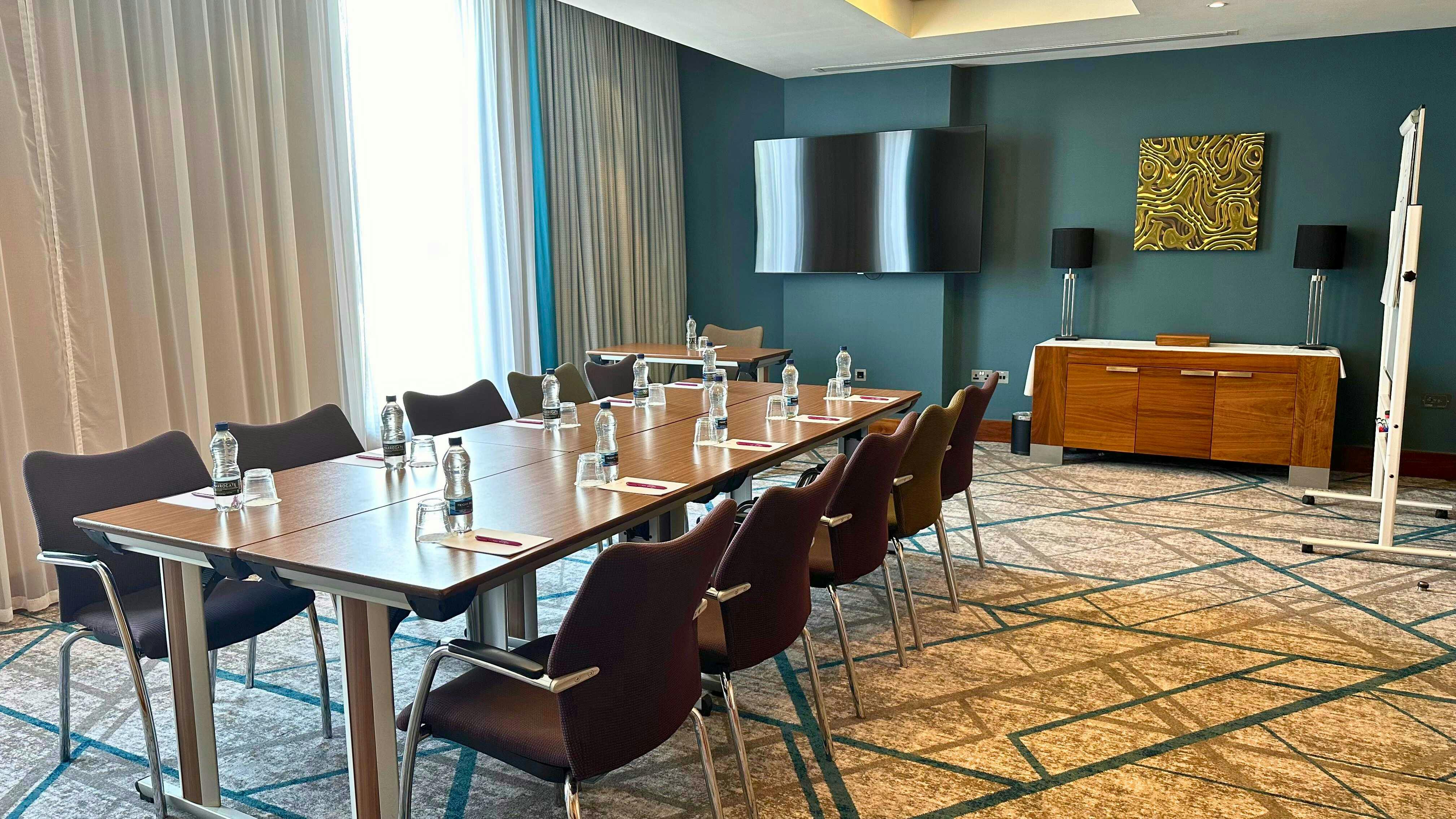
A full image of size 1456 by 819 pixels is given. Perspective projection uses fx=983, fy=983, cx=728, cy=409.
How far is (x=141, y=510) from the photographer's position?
2.64 meters

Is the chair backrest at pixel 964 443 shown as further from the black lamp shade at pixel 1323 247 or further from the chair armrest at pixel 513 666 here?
the black lamp shade at pixel 1323 247

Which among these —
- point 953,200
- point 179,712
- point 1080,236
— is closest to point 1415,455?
point 1080,236

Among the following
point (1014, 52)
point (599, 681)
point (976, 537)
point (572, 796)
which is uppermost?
point (1014, 52)

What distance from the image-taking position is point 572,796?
195 cm

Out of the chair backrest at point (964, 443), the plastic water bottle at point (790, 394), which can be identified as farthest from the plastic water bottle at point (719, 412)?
the chair backrest at point (964, 443)

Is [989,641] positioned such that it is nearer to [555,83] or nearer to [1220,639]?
[1220,639]

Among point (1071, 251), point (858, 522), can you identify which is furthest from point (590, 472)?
point (1071, 251)

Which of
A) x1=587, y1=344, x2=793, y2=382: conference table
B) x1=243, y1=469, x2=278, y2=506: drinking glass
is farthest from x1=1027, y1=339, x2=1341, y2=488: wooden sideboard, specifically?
x1=243, y1=469, x2=278, y2=506: drinking glass

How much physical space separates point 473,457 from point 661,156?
5596 mm

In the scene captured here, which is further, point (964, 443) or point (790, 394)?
point (790, 394)

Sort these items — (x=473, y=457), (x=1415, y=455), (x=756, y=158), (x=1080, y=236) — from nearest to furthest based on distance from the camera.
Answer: (x=473, y=457) → (x=1415, y=455) → (x=1080, y=236) → (x=756, y=158)

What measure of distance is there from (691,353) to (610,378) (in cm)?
142

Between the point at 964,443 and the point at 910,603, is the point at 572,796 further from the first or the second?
the point at 964,443

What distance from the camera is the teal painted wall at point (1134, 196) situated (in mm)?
6566
